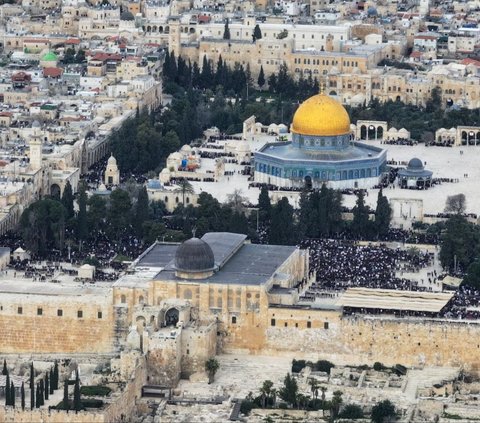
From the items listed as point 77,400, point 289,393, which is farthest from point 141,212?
point 77,400

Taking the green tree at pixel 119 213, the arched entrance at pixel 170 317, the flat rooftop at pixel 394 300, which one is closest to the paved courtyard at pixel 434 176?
the green tree at pixel 119 213

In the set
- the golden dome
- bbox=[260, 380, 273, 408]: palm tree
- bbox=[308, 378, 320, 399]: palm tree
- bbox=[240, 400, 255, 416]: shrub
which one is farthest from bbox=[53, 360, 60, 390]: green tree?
the golden dome

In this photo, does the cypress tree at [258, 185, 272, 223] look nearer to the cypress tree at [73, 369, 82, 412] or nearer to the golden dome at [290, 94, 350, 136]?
the golden dome at [290, 94, 350, 136]

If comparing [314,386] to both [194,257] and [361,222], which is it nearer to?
[194,257]

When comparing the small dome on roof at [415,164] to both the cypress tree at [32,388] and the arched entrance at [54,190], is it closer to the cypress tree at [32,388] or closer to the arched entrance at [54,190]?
the arched entrance at [54,190]

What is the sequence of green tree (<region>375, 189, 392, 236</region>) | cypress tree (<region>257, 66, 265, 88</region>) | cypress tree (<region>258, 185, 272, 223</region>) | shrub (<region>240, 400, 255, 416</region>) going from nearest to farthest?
shrub (<region>240, 400, 255, 416</region>), green tree (<region>375, 189, 392, 236</region>), cypress tree (<region>258, 185, 272, 223</region>), cypress tree (<region>257, 66, 265, 88</region>)

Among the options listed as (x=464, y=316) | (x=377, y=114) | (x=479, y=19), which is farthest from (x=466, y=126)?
(x=464, y=316)
